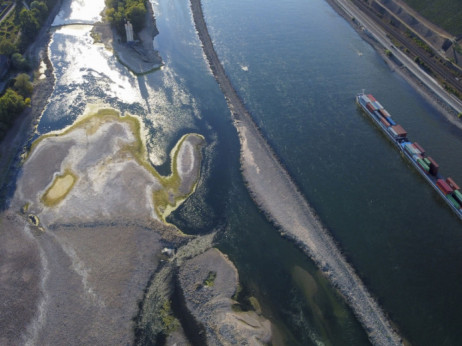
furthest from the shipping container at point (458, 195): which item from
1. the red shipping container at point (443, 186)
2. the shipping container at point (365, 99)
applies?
the shipping container at point (365, 99)

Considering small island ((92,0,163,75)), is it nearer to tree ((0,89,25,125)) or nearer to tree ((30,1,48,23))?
tree ((30,1,48,23))

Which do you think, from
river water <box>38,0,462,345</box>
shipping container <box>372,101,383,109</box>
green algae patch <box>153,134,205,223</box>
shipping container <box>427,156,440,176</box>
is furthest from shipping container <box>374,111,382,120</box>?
green algae patch <box>153,134,205,223</box>

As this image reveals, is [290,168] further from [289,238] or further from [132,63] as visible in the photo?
[132,63]

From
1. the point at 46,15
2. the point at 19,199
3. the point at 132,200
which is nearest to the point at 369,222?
the point at 132,200

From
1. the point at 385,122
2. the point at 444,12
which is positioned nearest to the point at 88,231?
the point at 385,122

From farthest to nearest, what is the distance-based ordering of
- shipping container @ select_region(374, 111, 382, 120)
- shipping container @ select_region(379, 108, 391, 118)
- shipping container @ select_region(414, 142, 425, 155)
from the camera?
1. shipping container @ select_region(379, 108, 391, 118)
2. shipping container @ select_region(374, 111, 382, 120)
3. shipping container @ select_region(414, 142, 425, 155)
